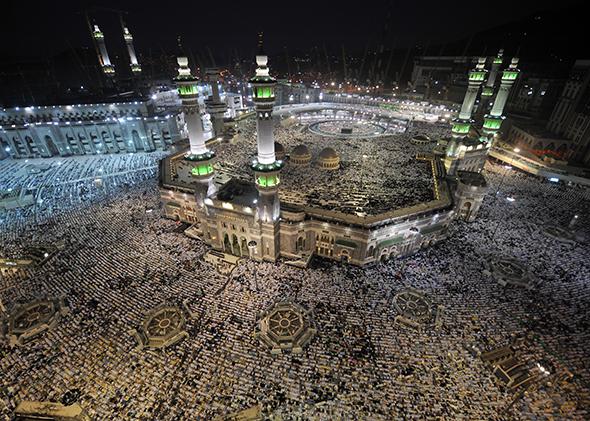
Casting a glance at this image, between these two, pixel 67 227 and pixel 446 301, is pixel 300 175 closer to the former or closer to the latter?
pixel 446 301

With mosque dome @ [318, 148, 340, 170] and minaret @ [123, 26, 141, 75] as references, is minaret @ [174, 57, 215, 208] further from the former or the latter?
minaret @ [123, 26, 141, 75]

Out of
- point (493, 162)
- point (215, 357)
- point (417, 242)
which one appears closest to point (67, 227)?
point (215, 357)

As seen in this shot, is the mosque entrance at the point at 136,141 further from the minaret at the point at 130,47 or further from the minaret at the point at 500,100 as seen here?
the minaret at the point at 500,100

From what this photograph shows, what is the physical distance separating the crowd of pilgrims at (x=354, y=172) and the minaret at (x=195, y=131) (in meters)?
7.35

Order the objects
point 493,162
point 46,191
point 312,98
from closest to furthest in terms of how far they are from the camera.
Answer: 1. point 46,191
2. point 493,162
3. point 312,98

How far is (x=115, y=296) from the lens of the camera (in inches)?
941

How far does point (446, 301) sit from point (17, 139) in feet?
234

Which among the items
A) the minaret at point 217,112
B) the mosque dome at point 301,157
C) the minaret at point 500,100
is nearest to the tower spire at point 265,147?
the mosque dome at point 301,157

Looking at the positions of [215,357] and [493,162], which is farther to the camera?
[493,162]

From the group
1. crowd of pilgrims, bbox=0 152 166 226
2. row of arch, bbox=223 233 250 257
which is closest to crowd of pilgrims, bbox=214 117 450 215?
row of arch, bbox=223 233 250 257

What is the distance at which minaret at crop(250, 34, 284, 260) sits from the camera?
23.9m

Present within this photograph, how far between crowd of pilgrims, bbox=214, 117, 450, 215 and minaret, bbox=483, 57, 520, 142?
8.45 meters

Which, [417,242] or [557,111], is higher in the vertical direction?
[557,111]

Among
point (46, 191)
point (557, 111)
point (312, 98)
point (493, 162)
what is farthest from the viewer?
point (312, 98)
